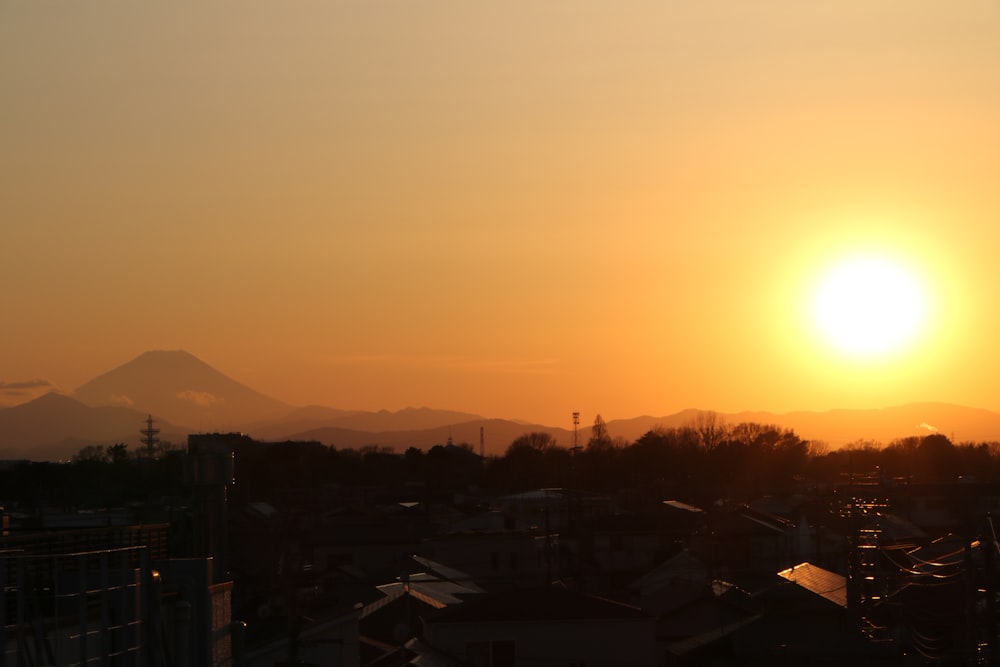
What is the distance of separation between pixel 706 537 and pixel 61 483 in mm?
26922

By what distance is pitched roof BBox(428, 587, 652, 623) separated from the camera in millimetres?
24625

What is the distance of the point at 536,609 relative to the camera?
2480cm

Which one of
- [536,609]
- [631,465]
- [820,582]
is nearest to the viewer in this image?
[536,609]

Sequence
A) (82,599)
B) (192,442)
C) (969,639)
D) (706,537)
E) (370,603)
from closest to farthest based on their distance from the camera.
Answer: (82,599)
(192,442)
(969,639)
(370,603)
(706,537)

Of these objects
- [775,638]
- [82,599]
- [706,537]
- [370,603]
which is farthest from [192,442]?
[706,537]

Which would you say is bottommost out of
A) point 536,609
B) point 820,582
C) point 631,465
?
point 820,582

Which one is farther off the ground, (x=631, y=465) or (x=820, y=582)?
(x=631, y=465)

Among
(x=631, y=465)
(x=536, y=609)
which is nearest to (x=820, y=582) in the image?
(x=536, y=609)

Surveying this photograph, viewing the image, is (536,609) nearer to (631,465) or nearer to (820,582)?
(820,582)

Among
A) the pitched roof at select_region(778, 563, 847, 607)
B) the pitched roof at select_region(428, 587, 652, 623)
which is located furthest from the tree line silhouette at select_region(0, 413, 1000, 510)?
the pitched roof at select_region(428, 587, 652, 623)

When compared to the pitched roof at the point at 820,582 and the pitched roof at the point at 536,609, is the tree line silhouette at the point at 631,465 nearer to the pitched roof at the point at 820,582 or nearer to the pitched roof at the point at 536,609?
the pitched roof at the point at 820,582

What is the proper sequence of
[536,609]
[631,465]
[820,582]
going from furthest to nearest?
[631,465], [820,582], [536,609]

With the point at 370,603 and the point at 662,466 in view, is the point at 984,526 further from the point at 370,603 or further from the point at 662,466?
the point at 662,466

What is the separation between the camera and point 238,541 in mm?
29562
